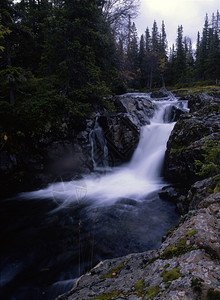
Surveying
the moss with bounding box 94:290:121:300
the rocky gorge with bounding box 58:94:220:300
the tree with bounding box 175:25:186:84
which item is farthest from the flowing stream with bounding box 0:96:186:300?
the tree with bounding box 175:25:186:84

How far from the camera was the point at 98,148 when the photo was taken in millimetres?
11773

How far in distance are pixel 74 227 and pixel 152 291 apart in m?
5.51

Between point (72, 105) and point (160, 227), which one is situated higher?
point (72, 105)

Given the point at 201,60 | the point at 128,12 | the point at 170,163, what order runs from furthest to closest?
1. the point at 201,60
2. the point at 128,12
3. the point at 170,163

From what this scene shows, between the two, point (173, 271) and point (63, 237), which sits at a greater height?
point (173, 271)

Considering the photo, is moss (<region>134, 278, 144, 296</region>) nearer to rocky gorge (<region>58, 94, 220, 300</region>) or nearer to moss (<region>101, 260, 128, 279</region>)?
rocky gorge (<region>58, 94, 220, 300</region>)

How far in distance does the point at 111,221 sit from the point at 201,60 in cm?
5030

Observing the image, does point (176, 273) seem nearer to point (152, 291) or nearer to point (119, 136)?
point (152, 291)

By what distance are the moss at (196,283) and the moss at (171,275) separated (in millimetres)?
183

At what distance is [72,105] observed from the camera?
10.1m

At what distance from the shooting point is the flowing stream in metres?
4.38

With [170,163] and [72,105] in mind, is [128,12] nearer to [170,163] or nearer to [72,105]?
[72,105]

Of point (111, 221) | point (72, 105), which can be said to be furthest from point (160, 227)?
point (72, 105)

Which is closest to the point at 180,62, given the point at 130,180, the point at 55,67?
the point at 55,67
